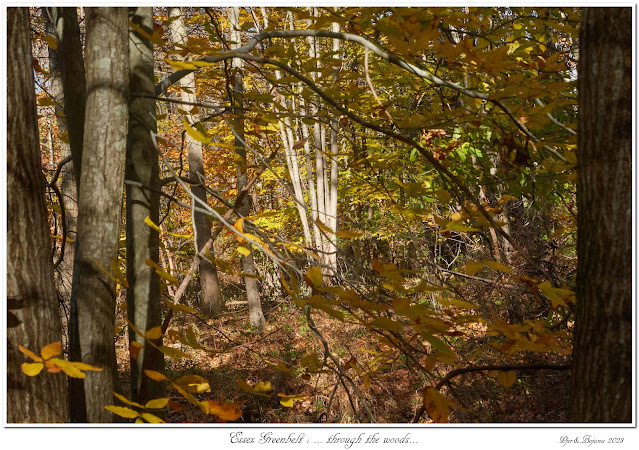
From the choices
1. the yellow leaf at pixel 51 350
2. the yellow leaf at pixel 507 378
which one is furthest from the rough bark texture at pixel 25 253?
the yellow leaf at pixel 507 378

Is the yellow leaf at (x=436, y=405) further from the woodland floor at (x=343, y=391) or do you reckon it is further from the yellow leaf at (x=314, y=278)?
the woodland floor at (x=343, y=391)

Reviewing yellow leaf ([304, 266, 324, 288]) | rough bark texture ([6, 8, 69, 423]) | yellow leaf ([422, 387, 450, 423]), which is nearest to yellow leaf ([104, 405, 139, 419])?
rough bark texture ([6, 8, 69, 423])

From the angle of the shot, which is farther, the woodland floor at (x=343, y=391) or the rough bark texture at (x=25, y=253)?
the woodland floor at (x=343, y=391)

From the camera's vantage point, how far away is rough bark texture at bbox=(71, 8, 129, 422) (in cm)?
158

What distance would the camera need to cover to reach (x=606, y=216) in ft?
3.92

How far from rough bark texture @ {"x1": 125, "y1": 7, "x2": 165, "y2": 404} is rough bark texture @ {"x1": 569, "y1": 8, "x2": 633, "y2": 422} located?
5.40 ft

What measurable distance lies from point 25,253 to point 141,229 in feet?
1.92

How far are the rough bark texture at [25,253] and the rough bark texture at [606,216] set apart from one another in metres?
1.64

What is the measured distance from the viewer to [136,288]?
77.0 inches

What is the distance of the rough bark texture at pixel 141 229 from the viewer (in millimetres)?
1955

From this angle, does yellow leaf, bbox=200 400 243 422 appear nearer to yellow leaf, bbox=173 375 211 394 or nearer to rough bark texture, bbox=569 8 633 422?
yellow leaf, bbox=173 375 211 394

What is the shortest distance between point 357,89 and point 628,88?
108 centimetres

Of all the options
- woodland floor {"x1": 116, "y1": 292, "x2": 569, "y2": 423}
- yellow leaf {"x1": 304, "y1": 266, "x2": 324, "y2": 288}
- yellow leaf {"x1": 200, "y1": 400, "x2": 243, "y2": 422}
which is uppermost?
yellow leaf {"x1": 304, "y1": 266, "x2": 324, "y2": 288}
